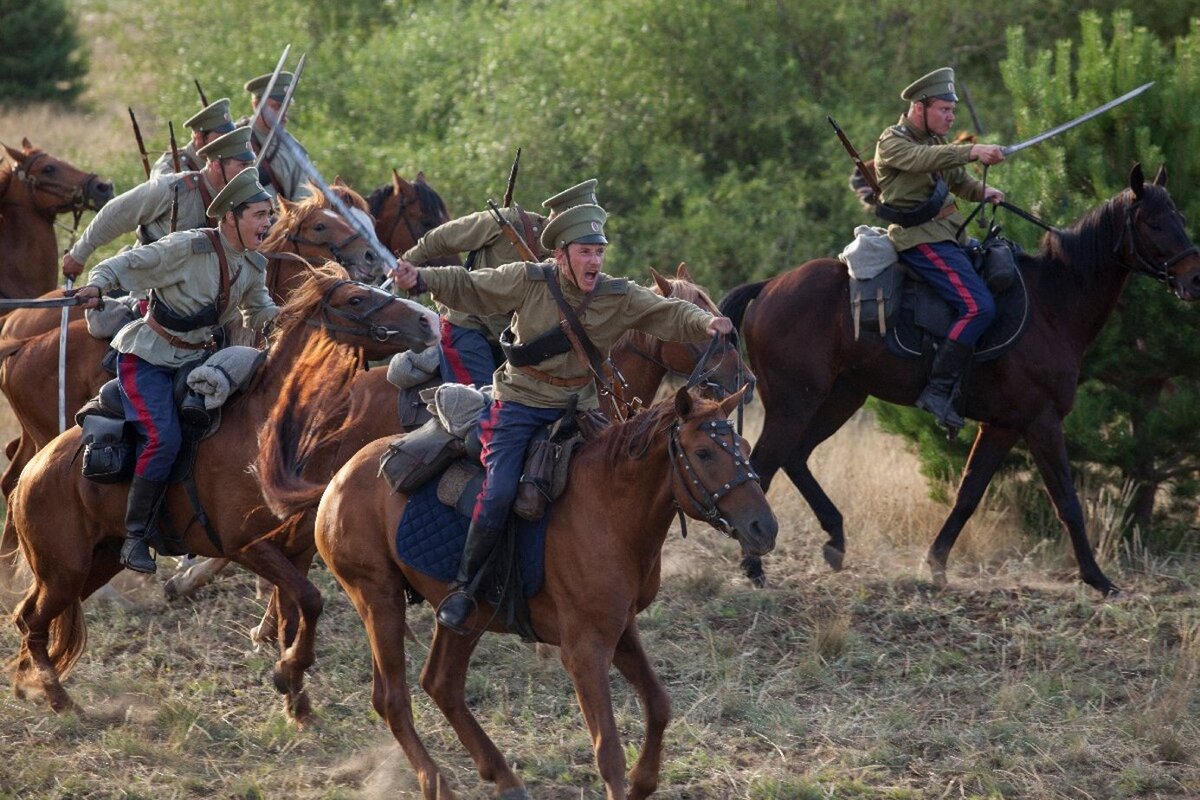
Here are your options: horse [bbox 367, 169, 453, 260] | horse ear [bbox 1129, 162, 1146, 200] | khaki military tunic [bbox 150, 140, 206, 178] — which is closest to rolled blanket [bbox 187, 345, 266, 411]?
khaki military tunic [bbox 150, 140, 206, 178]

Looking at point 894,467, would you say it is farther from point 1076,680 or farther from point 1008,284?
point 1076,680

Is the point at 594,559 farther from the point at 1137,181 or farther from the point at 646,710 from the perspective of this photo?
the point at 1137,181

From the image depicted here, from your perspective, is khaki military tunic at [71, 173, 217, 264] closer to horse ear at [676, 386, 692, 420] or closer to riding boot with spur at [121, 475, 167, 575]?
riding boot with spur at [121, 475, 167, 575]

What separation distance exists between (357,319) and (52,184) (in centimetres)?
542

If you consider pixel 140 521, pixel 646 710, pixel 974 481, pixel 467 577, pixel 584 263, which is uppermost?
pixel 584 263

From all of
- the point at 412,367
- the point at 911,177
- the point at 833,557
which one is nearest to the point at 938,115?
the point at 911,177

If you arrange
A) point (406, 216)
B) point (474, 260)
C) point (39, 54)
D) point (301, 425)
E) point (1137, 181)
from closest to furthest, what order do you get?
point (301, 425)
point (474, 260)
point (1137, 181)
point (406, 216)
point (39, 54)

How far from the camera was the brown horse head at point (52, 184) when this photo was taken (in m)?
11.5

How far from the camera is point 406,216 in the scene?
1116 cm

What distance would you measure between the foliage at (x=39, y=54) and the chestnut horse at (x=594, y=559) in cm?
1942

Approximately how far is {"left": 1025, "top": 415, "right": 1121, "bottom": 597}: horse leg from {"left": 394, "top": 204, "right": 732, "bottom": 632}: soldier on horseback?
4.00 m

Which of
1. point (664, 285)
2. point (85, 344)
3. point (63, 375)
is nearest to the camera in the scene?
point (664, 285)

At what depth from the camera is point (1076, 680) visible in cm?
781

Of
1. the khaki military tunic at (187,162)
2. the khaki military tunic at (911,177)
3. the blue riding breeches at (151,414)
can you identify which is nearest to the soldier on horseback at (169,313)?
the blue riding breeches at (151,414)
